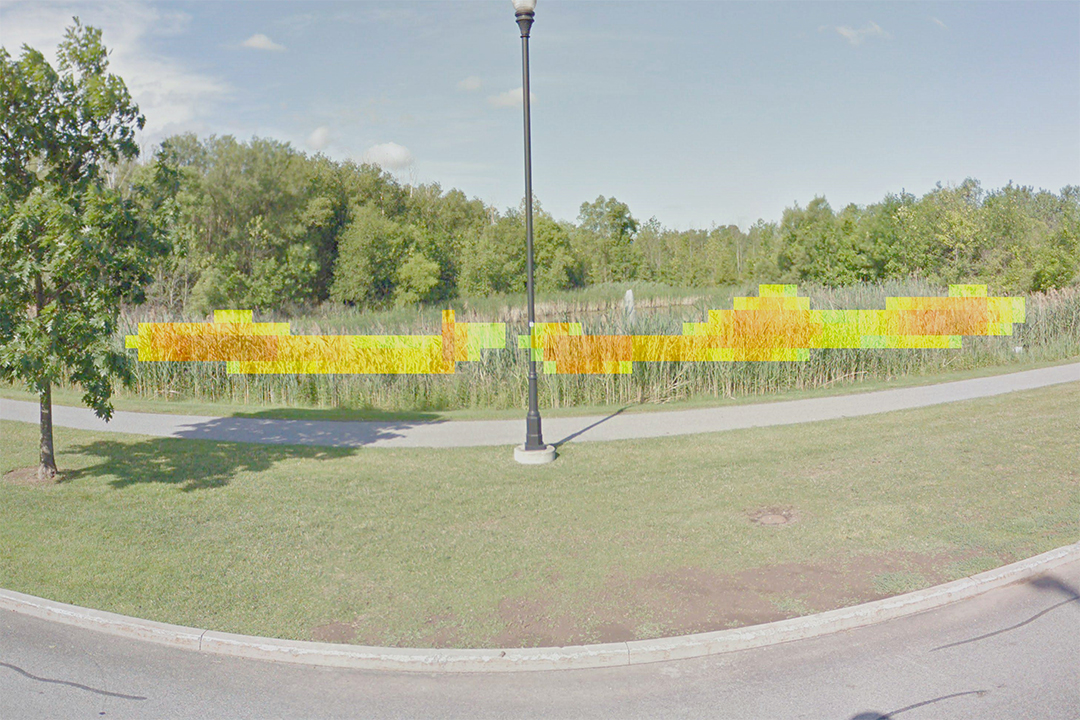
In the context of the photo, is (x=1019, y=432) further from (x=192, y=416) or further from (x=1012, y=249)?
(x=1012, y=249)

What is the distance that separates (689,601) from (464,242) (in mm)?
46554

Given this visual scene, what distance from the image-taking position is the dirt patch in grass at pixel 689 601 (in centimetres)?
550

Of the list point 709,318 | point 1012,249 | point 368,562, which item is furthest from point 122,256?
point 1012,249

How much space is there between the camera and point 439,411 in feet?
48.8

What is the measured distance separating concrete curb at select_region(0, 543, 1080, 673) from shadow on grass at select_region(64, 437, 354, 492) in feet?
12.5

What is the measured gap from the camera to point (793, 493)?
8.52 meters

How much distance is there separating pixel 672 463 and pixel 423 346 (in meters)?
7.61

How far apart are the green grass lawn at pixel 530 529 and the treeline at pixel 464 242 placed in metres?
20.7

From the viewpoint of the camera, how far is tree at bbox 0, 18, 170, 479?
28.1 ft

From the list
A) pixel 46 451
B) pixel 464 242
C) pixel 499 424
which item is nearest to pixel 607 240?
pixel 464 242

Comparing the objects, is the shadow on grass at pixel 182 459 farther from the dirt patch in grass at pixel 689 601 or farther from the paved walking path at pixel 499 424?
the dirt patch in grass at pixel 689 601
